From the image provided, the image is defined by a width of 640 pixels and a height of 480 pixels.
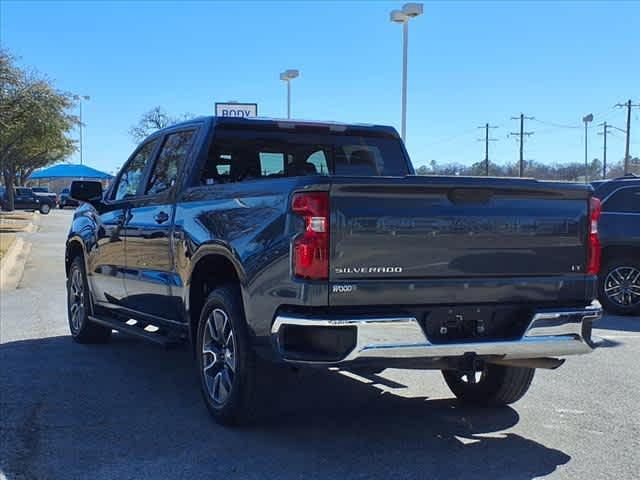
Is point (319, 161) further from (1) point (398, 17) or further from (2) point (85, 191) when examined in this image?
(1) point (398, 17)

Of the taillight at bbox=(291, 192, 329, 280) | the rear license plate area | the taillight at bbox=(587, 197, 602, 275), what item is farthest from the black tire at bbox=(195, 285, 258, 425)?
the taillight at bbox=(587, 197, 602, 275)

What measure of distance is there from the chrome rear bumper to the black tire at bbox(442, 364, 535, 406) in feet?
2.73

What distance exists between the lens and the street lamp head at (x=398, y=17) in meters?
18.1

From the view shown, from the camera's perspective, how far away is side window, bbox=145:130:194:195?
612 cm

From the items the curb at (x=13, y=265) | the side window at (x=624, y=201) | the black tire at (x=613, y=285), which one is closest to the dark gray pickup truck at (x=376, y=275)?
the black tire at (x=613, y=285)

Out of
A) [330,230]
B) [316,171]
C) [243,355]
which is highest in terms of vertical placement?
[316,171]

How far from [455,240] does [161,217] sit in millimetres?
2517

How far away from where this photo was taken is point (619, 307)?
33.1ft

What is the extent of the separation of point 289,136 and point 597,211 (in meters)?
2.64

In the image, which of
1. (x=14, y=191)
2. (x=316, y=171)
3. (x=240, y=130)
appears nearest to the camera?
(x=240, y=130)

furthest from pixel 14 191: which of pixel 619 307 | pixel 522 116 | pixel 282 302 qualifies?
pixel 522 116

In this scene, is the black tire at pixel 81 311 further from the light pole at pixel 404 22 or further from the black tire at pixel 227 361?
the light pole at pixel 404 22

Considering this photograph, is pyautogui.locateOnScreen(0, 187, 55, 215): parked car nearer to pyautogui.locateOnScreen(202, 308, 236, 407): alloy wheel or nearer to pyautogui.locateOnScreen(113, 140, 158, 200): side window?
pyautogui.locateOnScreen(113, 140, 158, 200): side window

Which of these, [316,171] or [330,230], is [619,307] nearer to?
[316,171]
